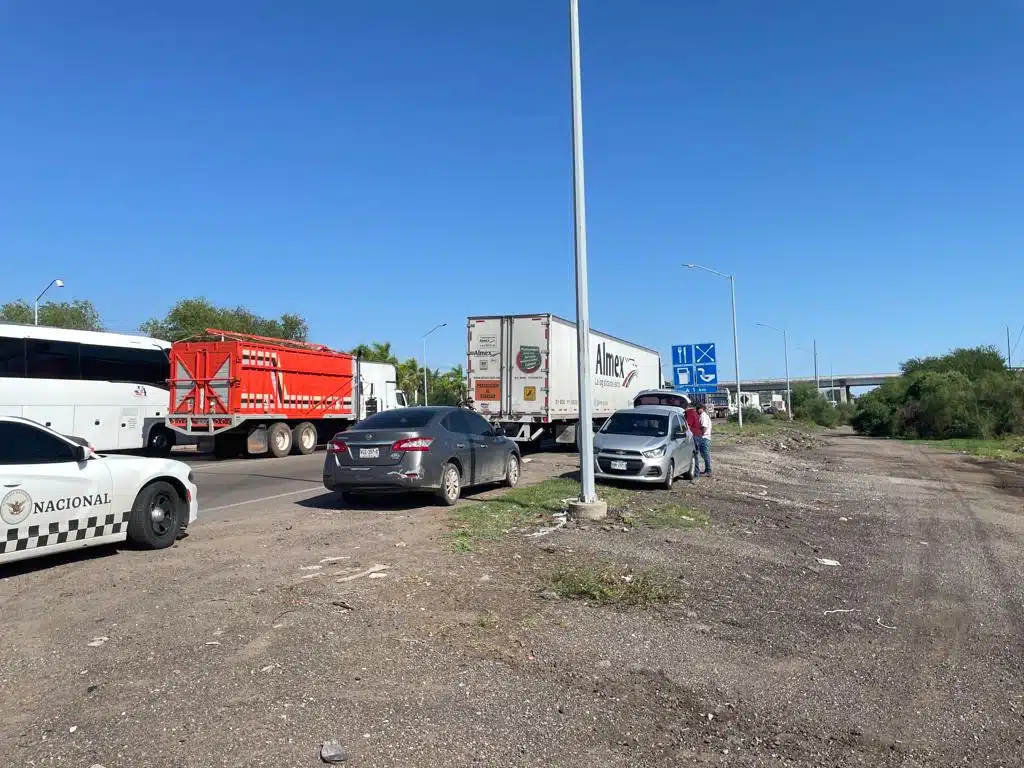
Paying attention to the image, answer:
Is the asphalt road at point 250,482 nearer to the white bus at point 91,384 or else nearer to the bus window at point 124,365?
the white bus at point 91,384

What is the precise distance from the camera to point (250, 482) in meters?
16.3

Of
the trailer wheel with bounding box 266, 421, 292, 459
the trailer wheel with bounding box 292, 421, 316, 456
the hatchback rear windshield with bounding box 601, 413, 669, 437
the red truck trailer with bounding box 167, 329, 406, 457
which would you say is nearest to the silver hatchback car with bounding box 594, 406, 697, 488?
the hatchback rear windshield with bounding box 601, 413, 669, 437

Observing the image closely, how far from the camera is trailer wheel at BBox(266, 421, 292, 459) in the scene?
23047 millimetres

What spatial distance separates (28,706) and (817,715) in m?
4.49

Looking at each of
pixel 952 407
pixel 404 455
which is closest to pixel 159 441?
pixel 404 455

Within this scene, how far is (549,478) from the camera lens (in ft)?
54.8

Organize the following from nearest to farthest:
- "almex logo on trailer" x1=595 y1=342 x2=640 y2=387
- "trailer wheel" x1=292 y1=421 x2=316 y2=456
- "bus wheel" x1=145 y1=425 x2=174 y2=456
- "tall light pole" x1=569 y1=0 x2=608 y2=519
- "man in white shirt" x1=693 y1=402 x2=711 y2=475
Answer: "tall light pole" x1=569 y1=0 x2=608 y2=519 → "man in white shirt" x1=693 y1=402 x2=711 y2=475 → "bus wheel" x1=145 y1=425 x2=174 y2=456 → "trailer wheel" x1=292 y1=421 x2=316 y2=456 → "almex logo on trailer" x1=595 y1=342 x2=640 y2=387

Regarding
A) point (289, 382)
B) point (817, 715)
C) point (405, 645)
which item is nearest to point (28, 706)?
point (405, 645)

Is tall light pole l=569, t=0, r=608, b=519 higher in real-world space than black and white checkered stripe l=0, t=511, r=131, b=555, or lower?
higher

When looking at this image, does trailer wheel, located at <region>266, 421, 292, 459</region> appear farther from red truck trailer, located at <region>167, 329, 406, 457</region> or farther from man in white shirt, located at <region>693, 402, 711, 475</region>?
man in white shirt, located at <region>693, 402, 711, 475</region>

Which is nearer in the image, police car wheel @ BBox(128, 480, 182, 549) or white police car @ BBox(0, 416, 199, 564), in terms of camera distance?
white police car @ BBox(0, 416, 199, 564)

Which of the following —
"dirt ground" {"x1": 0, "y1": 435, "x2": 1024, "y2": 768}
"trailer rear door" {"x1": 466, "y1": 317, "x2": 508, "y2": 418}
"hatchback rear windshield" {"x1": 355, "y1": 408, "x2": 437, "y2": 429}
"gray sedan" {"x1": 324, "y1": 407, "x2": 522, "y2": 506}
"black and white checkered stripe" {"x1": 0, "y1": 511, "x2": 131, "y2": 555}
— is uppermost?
"trailer rear door" {"x1": 466, "y1": 317, "x2": 508, "y2": 418}

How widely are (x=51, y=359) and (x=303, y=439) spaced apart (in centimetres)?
731

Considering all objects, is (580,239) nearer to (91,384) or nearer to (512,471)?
(512,471)
